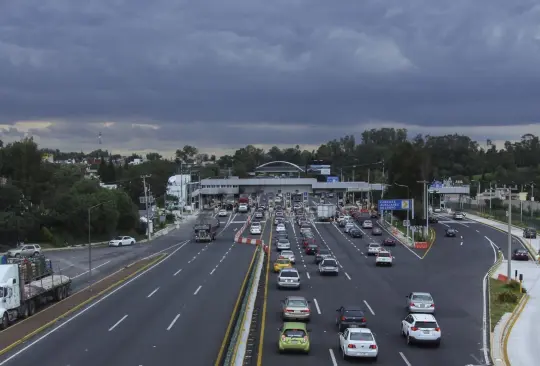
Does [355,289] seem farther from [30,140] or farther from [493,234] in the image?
[30,140]

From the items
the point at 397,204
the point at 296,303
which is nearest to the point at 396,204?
the point at 397,204

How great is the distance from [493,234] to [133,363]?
81.7 meters

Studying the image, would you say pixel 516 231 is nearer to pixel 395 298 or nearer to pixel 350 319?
pixel 395 298

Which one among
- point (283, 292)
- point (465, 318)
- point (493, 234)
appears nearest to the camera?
point (465, 318)

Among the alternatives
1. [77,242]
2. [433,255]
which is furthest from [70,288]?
[77,242]

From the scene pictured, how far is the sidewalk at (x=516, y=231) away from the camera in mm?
79938

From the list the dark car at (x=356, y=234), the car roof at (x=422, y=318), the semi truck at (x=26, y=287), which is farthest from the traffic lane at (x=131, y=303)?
the dark car at (x=356, y=234)

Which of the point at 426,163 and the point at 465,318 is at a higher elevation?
the point at 426,163

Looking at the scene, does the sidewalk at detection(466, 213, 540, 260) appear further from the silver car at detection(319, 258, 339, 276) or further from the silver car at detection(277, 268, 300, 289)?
Answer: the silver car at detection(277, 268, 300, 289)

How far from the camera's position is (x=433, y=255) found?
72938 mm

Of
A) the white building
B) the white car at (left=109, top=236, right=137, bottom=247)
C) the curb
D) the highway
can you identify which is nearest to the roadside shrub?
the highway

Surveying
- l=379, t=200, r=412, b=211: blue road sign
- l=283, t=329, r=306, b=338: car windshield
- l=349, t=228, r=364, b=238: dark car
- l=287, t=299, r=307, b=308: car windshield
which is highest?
l=379, t=200, r=412, b=211: blue road sign

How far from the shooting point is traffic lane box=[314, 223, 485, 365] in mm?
28875

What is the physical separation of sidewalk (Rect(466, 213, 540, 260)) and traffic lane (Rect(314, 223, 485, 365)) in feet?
68.5
